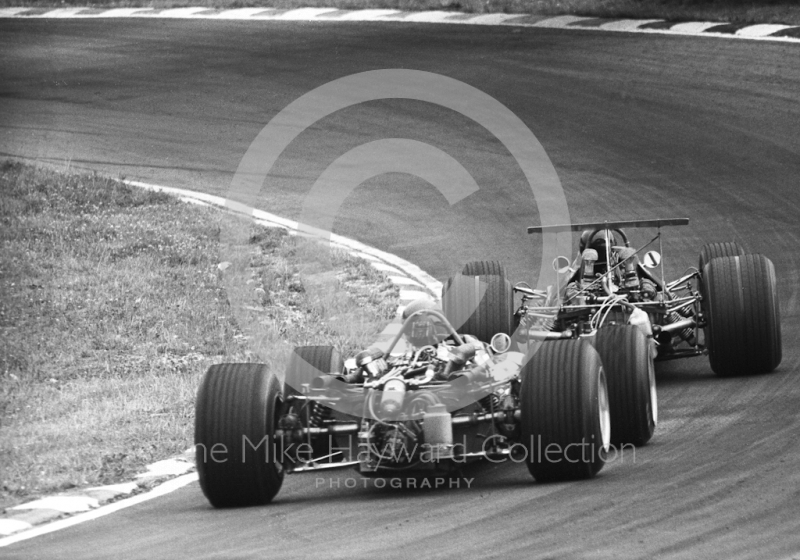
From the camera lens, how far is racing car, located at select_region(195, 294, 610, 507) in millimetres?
8039

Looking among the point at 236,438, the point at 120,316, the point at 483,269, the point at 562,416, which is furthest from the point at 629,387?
the point at 120,316

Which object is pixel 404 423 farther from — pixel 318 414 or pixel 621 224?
pixel 621 224

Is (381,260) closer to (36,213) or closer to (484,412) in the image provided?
(36,213)

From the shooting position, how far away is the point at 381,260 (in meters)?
17.3

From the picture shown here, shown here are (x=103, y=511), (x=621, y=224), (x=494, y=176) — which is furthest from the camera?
(x=494, y=176)

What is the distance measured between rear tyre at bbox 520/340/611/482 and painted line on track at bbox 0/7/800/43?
16.3 metres

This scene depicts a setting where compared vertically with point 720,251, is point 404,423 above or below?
below

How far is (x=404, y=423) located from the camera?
8055mm

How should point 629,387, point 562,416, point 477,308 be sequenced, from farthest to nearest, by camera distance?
point 477,308 → point 629,387 → point 562,416

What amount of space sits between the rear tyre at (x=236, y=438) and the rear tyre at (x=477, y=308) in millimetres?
4045

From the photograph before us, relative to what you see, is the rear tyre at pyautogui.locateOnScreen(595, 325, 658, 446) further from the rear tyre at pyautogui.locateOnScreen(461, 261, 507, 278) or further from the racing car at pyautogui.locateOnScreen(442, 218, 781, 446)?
the rear tyre at pyautogui.locateOnScreen(461, 261, 507, 278)

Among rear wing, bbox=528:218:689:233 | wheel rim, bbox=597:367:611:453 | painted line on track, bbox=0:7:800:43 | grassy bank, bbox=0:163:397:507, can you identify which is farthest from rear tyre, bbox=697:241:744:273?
painted line on track, bbox=0:7:800:43

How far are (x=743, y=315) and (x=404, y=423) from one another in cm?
428

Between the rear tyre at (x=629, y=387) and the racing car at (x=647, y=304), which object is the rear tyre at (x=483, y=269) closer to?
the racing car at (x=647, y=304)
